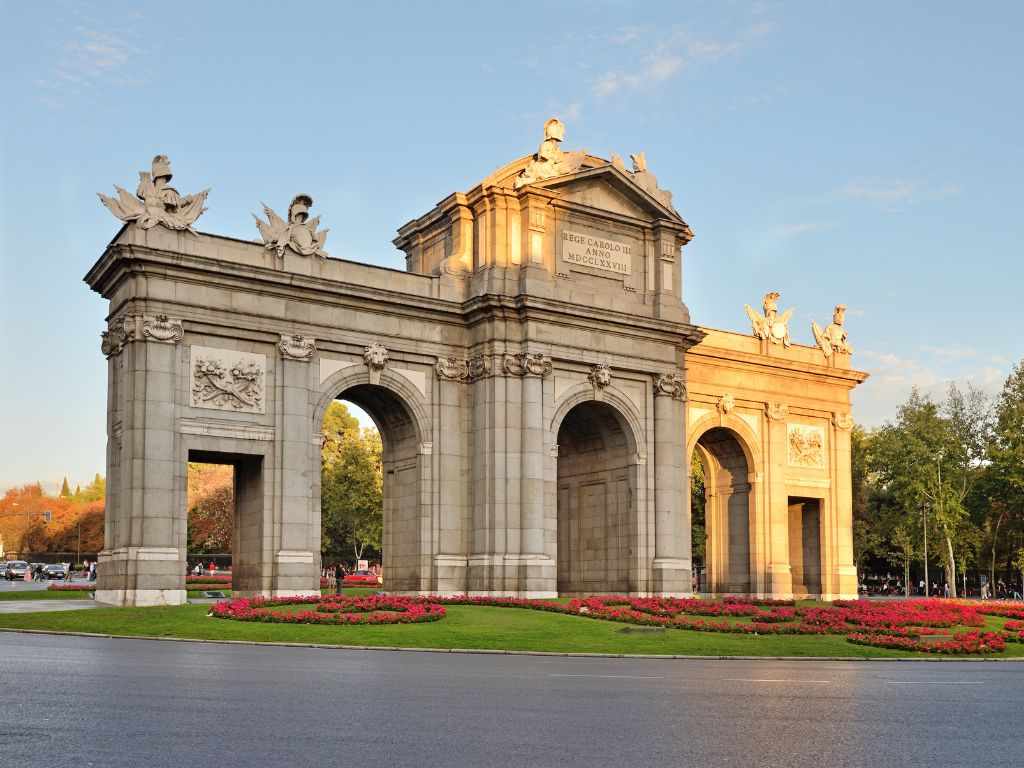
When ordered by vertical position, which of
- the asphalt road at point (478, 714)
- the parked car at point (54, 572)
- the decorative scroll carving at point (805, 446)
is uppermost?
the decorative scroll carving at point (805, 446)

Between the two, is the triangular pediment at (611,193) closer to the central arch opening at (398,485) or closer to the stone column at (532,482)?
the stone column at (532,482)

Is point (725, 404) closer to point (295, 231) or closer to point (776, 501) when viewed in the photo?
point (776, 501)

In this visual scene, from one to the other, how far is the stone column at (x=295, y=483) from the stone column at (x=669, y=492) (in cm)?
1604

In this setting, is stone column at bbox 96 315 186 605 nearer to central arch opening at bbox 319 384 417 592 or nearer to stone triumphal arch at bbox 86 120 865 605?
stone triumphal arch at bbox 86 120 865 605

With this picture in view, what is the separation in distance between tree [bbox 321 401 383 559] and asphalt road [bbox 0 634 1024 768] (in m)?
73.8

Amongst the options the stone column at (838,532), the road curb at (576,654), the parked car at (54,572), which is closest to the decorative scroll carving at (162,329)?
the road curb at (576,654)

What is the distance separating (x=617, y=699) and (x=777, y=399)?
1901 inches

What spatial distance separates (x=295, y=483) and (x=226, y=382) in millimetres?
4820

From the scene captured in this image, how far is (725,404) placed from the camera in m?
61.1

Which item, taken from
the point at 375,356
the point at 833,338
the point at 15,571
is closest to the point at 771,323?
the point at 833,338

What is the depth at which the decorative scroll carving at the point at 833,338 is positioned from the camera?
221 ft

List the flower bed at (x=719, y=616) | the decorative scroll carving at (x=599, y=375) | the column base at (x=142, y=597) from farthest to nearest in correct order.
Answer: the decorative scroll carving at (x=599, y=375)
the column base at (x=142, y=597)
the flower bed at (x=719, y=616)

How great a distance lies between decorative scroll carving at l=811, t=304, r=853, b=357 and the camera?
2655 inches

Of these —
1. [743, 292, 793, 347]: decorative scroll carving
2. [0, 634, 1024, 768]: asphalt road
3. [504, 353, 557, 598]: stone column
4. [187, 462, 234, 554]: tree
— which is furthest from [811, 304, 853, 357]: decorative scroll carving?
[187, 462, 234, 554]: tree
